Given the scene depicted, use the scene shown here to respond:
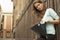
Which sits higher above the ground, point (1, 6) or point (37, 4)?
point (1, 6)

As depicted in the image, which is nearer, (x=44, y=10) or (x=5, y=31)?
(x=44, y=10)

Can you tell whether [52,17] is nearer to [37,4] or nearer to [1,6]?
[37,4]

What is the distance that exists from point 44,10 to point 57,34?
635 millimetres

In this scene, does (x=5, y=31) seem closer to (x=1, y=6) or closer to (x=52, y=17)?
(x=1, y=6)

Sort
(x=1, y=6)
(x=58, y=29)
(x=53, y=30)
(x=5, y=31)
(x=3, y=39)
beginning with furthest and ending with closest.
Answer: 1. (x=1, y=6)
2. (x=5, y=31)
3. (x=3, y=39)
4. (x=58, y=29)
5. (x=53, y=30)

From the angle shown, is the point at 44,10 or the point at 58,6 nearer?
the point at 44,10

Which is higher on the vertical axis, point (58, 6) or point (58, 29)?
point (58, 6)

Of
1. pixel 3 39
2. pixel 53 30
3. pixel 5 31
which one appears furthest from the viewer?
pixel 5 31

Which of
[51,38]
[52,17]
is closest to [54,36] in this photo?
[51,38]

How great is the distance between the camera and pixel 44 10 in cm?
454

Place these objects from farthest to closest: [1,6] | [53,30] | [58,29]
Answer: [1,6] < [58,29] < [53,30]

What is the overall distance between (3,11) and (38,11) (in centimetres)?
1771

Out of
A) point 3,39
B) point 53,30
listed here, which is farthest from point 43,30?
point 3,39

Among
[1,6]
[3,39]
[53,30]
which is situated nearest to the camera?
[53,30]
